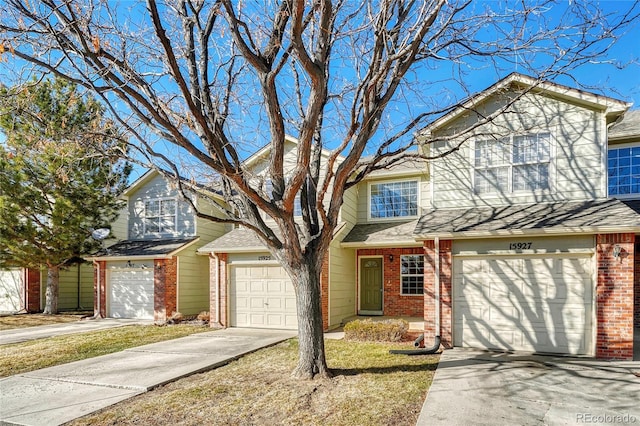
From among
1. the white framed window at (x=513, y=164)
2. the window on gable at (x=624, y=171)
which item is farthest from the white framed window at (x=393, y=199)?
the window on gable at (x=624, y=171)

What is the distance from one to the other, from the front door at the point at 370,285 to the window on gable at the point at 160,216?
300 inches

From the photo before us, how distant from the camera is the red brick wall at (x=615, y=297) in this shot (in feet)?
25.4

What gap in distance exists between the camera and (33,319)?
15305 millimetres

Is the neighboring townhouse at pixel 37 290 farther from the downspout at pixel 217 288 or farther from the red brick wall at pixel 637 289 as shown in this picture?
the red brick wall at pixel 637 289

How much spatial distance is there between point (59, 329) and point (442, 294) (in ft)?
39.3

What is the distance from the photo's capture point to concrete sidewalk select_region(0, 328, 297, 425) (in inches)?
217

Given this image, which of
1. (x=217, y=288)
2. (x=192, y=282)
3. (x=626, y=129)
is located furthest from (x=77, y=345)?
(x=626, y=129)

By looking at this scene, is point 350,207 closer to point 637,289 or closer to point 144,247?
point 144,247

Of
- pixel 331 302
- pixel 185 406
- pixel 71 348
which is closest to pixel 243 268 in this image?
pixel 331 302

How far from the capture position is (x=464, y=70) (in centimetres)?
687

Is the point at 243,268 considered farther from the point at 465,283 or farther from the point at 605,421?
the point at 605,421

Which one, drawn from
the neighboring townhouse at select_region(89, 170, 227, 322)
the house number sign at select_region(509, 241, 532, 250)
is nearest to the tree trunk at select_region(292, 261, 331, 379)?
the house number sign at select_region(509, 241, 532, 250)

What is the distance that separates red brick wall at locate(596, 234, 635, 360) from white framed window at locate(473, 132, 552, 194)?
190 centimetres

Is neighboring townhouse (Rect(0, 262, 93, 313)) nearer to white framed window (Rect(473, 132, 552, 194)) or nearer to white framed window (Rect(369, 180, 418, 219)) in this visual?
white framed window (Rect(369, 180, 418, 219))
